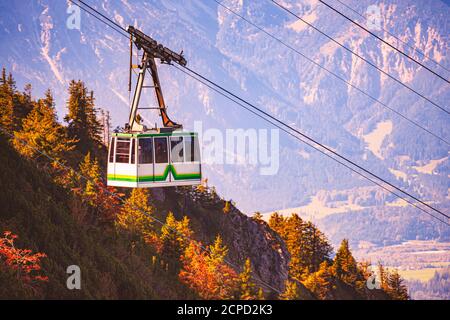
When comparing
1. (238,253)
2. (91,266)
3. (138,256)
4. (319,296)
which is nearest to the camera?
(91,266)

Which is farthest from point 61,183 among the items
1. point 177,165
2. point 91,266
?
point 177,165

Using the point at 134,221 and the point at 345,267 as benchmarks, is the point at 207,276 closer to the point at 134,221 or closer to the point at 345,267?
the point at 134,221

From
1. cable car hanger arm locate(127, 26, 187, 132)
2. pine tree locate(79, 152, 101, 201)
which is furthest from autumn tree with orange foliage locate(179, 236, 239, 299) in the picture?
cable car hanger arm locate(127, 26, 187, 132)

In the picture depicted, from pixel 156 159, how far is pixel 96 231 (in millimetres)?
35899

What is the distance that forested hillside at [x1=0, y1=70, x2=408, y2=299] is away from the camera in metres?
52.8

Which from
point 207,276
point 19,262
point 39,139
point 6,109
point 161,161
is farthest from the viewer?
point 6,109

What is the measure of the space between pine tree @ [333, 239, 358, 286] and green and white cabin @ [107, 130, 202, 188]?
3846 inches

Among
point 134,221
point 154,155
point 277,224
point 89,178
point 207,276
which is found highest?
point 277,224

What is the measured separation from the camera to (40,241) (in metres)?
54.9

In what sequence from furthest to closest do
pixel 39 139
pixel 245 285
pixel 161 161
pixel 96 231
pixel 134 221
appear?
pixel 134 221 → pixel 245 285 → pixel 39 139 → pixel 96 231 → pixel 161 161

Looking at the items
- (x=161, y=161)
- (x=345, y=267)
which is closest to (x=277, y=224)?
(x=345, y=267)

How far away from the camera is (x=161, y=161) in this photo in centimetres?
3550
